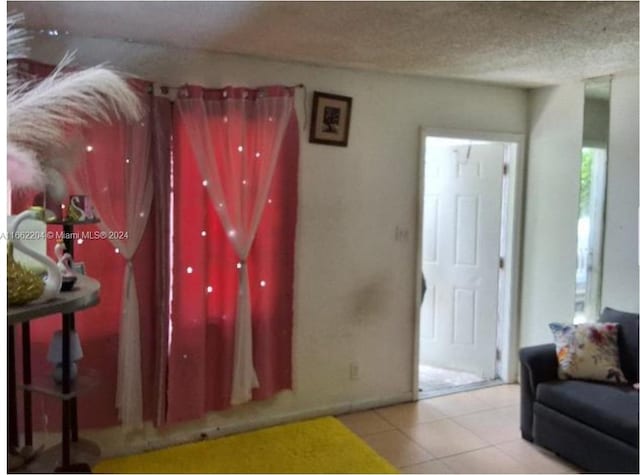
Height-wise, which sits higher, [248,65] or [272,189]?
[248,65]

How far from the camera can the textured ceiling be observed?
221 cm

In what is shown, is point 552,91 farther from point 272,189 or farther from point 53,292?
point 53,292

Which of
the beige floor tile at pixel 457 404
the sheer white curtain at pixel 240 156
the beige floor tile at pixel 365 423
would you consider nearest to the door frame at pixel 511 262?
the beige floor tile at pixel 457 404

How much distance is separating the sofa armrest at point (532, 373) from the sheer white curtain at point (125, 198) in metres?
2.33

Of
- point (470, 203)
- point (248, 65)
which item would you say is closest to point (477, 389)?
point (470, 203)

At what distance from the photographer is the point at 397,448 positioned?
321 cm

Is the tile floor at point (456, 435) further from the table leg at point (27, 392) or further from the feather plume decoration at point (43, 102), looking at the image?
the feather plume decoration at point (43, 102)

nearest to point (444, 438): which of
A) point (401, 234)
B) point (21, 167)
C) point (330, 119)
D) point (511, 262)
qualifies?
point (401, 234)

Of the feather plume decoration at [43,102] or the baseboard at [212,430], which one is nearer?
the feather plume decoration at [43,102]

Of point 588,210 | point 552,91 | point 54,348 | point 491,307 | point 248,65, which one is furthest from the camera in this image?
point 491,307

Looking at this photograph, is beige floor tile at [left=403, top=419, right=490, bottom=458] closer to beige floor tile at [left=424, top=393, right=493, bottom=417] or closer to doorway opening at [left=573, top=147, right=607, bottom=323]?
beige floor tile at [left=424, top=393, right=493, bottom=417]

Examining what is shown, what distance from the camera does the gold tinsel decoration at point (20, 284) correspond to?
1.11 meters

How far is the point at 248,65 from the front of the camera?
3.17m

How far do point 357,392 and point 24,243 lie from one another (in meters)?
2.91
